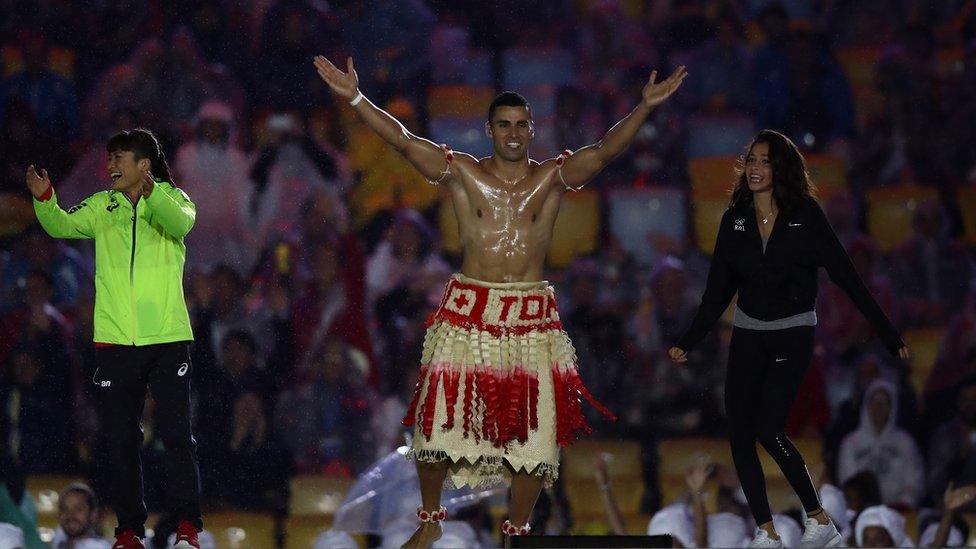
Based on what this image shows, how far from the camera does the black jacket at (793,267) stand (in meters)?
4.46

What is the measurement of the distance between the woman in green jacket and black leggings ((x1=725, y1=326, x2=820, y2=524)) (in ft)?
6.07

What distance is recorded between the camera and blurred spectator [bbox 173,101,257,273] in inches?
253

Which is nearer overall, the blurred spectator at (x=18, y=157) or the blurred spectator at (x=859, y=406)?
the blurred spectator at (x=18, y=157)

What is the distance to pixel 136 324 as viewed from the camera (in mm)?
4258

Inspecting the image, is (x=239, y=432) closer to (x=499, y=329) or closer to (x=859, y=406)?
(x=499, y=329)

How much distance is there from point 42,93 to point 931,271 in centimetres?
451

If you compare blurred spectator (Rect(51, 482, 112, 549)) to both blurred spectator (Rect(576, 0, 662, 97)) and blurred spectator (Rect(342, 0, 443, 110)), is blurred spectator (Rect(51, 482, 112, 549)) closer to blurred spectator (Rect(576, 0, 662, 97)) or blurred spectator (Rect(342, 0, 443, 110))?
blurred spectator (Rect(342, 0, 443, 110))

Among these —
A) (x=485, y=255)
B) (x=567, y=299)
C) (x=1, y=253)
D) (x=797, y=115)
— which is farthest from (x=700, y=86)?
(x=1, y=253)

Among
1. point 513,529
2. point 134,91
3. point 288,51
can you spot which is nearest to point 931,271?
point 513,529

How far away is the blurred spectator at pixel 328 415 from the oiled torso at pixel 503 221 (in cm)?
199

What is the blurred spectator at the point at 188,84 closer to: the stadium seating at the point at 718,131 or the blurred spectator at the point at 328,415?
the blurred spectator at the point at 328,415

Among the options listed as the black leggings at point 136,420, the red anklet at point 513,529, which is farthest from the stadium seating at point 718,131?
the black leggings at point 136,420

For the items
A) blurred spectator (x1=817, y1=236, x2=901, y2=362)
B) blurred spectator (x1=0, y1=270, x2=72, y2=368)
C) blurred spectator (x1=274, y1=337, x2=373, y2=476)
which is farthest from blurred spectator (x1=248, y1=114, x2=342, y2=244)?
blurred spectator (x1=817, y1=236, x2=901, y2=362)

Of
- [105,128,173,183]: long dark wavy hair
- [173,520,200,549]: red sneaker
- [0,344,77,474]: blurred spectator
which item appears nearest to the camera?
[173,520,200,549]: red sneaker
